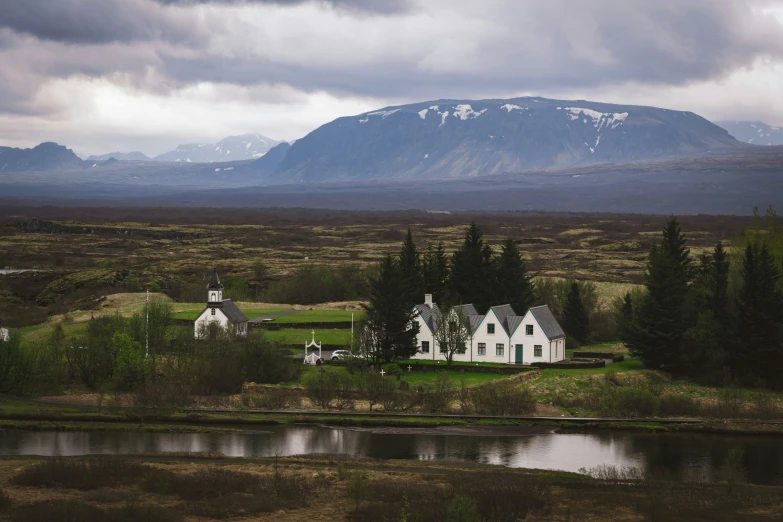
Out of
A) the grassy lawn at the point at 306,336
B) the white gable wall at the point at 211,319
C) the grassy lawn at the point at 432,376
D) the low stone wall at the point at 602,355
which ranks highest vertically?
the white gable wall at the point at 211,319

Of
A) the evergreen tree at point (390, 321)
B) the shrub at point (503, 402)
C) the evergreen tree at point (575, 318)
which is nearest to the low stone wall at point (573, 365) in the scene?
the evergreen tree at point (390, 321)

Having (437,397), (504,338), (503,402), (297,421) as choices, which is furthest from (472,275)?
(297,421)

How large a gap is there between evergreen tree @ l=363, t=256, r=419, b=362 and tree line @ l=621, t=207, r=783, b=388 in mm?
15793

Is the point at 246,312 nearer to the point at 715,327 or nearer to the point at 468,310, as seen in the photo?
the point at 468,310

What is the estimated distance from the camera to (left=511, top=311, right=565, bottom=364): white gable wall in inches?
2901

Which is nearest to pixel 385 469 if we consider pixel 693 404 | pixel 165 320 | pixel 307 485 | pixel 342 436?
pixel 307 485

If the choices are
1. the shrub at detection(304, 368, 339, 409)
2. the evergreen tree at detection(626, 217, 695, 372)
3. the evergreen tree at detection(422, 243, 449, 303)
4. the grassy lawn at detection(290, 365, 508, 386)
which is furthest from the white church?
the shrub at detection(304, 368, 339, 409)

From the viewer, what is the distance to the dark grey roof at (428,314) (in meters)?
76.4

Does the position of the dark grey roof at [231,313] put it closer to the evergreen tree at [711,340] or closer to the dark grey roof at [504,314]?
the dark grey roof at [504,314]

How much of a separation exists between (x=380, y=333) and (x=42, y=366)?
23017 mm

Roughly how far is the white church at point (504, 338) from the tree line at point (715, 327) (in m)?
5.83

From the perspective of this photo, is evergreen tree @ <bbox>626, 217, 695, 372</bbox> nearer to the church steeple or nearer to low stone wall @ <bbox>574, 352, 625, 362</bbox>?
low stone wall @ <bbox>574, 352, 625, 362</bbox>

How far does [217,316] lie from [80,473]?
1418 inches

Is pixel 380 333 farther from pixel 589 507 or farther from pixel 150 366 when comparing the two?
pixel 589 507
